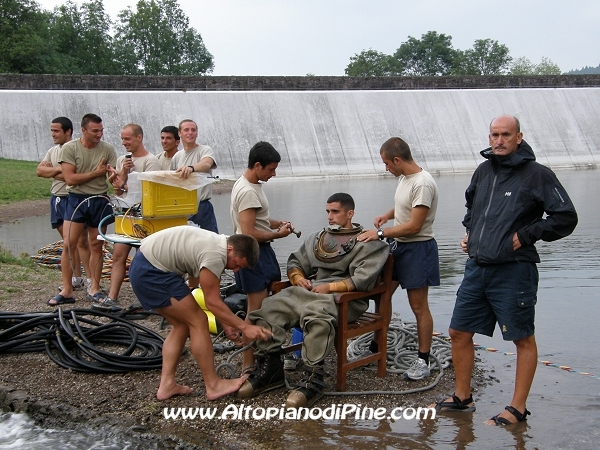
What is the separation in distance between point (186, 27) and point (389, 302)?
68.4 m

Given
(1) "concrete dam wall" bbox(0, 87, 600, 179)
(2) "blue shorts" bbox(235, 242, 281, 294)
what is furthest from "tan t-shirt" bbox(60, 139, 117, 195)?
(1) "concrete dam wall" bbox(0, 87, 600, 179)

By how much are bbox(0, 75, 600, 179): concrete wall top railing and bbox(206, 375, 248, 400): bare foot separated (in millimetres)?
22848

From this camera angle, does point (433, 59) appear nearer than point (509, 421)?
No

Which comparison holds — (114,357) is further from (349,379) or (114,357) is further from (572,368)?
(572,368)

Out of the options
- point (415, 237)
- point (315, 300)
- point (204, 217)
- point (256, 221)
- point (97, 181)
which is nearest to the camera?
point (315, 300)

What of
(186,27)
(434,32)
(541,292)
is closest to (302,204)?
(541,292)

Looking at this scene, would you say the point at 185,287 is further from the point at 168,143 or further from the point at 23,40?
the point at 23,40

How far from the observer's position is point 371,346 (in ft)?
18.7

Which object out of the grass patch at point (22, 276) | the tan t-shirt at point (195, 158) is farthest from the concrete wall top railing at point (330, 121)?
the tan t-shirt at point (195, 158)

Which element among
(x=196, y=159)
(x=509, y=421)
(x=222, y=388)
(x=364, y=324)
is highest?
(x=196, y=159)

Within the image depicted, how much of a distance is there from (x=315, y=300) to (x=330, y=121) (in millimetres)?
28415

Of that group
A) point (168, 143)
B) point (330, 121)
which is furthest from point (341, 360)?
point (330, 121)

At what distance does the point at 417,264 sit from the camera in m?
5.41

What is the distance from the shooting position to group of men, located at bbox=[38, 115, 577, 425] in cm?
454
